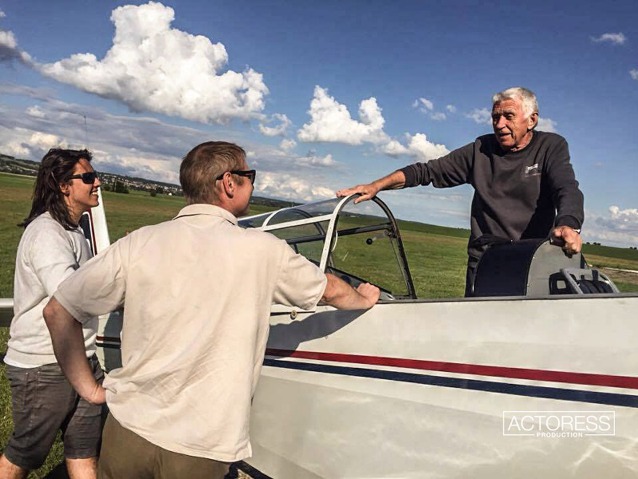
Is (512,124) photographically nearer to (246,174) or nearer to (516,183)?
(516,183)

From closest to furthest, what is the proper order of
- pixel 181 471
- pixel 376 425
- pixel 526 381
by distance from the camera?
pixel 181 471 → pixel 526 381 → pixel 376 425

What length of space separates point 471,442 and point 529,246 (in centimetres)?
96

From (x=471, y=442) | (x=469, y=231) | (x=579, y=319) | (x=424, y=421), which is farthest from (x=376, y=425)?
(x=469, y=231)

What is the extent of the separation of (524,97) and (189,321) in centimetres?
249

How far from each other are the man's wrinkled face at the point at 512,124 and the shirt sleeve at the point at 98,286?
7.95ft

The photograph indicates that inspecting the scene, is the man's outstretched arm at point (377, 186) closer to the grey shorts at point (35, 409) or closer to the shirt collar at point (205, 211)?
the shirt collar at point (205, 211)

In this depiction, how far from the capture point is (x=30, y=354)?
2.62 m

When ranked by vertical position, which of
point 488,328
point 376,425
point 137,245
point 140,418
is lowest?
point 376,425

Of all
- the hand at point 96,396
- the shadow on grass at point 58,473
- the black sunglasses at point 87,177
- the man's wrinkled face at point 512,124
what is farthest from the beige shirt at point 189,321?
the shadow on grass at point 58,473

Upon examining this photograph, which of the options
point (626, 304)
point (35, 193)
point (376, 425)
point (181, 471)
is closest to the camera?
point (181, 471)

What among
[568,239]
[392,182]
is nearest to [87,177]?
[392,182]

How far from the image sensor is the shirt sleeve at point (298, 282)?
1883 millimetres

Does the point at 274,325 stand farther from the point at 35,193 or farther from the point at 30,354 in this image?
the point at 35,193

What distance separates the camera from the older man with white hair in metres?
3.24
